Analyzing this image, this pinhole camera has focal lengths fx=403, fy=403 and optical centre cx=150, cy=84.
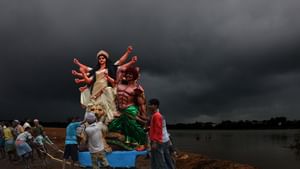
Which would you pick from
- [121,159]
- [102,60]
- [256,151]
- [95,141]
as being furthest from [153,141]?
[256,151]

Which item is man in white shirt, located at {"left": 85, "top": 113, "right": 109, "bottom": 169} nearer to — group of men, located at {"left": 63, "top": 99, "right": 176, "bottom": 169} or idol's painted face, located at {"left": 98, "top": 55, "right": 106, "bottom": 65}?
group of men, located at {"left": 63, "top": 99, "right": 176, "bottom": 169}

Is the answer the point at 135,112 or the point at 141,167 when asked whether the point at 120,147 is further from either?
the point at 141,167

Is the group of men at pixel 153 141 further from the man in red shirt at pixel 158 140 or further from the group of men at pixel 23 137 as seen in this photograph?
the group of men at pixel 23 137

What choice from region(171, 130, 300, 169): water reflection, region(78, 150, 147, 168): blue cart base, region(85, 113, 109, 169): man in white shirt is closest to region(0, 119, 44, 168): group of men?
region(78, 150, 147, 168): blue cart base

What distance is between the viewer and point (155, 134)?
29.1 ft

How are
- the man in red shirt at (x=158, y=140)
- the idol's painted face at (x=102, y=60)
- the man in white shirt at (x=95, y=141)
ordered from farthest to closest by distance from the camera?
the idol's painted face at (x=102, y=60) < the man in white shirt at (x=95, y=141) < the man in red shirt at (x=158, y=140)

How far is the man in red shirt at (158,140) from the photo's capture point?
29.0ft

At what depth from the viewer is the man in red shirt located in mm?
8828

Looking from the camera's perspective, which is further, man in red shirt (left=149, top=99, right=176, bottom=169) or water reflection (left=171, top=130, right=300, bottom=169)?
water reflection (left=171, top=130, right=300, bottom=169)

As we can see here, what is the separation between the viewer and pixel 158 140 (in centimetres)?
888

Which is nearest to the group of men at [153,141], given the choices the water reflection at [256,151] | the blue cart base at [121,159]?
the blue cart base at [121,159]

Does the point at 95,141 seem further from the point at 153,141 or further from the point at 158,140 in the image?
the point at 158,140

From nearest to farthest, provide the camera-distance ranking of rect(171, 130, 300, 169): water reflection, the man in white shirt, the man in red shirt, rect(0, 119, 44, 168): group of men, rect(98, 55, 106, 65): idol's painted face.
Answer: the man in red shirt → the man in white shirt → rect(98, 55, 106, 65): idol's painted face → rect(0, 119, 44, 168): group of men → rect(171, 130, 300, 169): water reflection

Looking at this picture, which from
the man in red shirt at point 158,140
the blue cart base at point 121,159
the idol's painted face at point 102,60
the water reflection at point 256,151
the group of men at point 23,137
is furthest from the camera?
the water reflection at point 256,151
